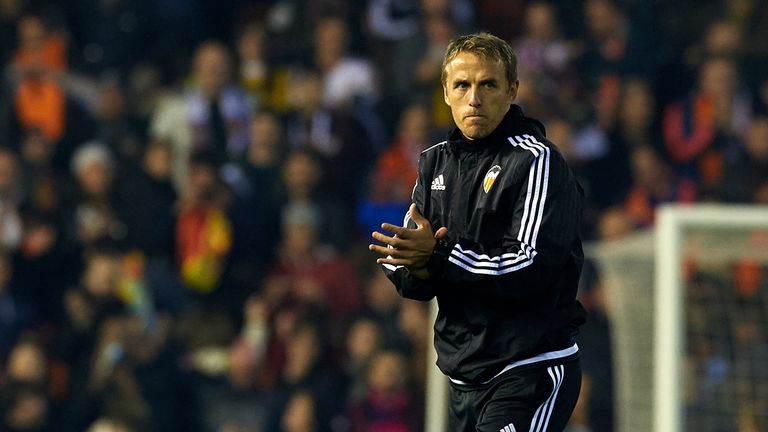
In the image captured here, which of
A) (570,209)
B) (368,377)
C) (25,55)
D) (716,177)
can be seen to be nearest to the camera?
(570,209)

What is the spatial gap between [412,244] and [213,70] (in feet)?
23.9

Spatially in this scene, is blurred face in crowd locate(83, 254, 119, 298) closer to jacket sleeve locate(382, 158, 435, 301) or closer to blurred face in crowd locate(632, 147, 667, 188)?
blurred face in crowd locate(632, 147, 667, 188)

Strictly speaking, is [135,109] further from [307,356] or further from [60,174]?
[307,356]

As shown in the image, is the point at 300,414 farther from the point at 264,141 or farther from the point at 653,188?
the point at 653,188

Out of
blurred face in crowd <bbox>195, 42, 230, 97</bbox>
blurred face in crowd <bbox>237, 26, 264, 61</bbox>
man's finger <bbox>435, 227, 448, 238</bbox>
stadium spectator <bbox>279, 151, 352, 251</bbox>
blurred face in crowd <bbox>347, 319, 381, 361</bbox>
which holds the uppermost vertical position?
blurred face in crowd <bbox>237, 26, 264, 61</bbox>

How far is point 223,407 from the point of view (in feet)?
30.9

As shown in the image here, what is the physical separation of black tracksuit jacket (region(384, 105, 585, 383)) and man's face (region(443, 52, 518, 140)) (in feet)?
0.14

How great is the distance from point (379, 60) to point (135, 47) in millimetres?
1988

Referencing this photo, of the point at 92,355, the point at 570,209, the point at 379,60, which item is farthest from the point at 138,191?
the point at 570,209

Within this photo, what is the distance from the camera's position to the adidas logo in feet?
13.1

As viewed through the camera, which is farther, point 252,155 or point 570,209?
point 252,155

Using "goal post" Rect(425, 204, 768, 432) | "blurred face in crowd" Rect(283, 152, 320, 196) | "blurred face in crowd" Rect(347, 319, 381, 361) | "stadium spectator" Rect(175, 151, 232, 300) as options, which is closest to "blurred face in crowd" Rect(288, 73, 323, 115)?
"blurred face in crowd" Rect(283, 152, 320, 196)

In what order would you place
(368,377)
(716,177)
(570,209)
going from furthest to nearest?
(716,177)
(368,377)
(570,209)

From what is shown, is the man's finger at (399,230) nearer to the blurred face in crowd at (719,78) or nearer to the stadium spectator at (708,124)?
the stadium spectator at (708,124)
